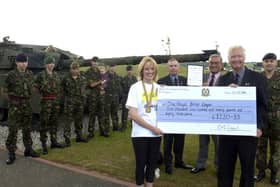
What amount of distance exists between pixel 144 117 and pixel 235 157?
1192 mm

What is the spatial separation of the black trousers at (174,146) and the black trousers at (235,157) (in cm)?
177

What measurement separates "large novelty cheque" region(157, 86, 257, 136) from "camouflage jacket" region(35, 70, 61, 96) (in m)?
3.80

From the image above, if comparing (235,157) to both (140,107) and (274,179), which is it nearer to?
(140,107)

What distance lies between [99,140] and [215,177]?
376cm

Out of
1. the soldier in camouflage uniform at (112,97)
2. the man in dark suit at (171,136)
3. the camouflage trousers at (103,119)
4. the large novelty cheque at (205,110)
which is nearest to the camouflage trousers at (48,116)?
the camouflage trousers at (103,119)

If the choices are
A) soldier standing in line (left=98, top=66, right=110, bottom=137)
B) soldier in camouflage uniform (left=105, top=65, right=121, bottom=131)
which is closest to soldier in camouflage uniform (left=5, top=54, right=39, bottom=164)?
soldier standing in line (left=98, top=66, right=110, bottom=137)

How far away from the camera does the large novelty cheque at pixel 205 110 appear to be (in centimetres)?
417

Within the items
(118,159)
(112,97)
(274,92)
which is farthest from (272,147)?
(112,97)

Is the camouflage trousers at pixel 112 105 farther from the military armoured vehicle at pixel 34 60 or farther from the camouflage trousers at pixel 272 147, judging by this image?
the camouflage trousers at pixel 272 147

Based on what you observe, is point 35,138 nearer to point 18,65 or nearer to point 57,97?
point 57,97

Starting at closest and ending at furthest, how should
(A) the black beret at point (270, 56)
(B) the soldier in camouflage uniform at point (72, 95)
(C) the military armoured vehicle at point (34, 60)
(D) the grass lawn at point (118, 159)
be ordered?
(A) the black beret at point (270, 56), (D) the grass lawn at point (118, 159), (B) the soldier in camouflage uniform at point (72, 95), (C) the military armoured vehicle at point (34, 60)

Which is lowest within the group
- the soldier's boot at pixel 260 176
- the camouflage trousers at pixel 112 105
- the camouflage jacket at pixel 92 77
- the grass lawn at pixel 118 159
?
the grass lawn at pixel 118 159

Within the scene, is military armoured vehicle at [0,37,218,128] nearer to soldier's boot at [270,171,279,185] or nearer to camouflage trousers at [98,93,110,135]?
camouflage trousers at [98,93,110,135]

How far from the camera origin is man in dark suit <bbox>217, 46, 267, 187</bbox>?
13.2ft
